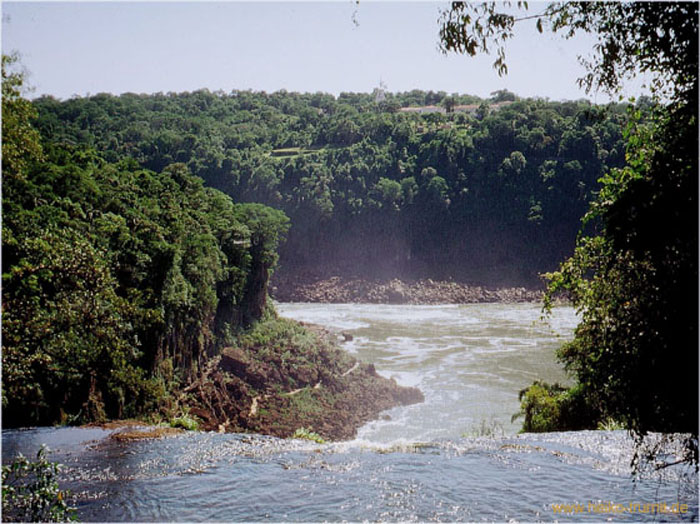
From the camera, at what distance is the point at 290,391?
24172mm

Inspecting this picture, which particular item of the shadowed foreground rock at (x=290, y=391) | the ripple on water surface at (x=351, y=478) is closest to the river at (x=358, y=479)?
the ripple on water surface at (x=351, y=478)

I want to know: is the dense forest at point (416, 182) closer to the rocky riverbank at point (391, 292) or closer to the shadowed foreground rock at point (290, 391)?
the rocky riverbank at point (391, 292)

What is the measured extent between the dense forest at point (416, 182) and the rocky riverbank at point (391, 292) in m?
2.48

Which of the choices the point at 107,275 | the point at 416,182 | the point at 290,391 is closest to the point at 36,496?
the point at 107,275

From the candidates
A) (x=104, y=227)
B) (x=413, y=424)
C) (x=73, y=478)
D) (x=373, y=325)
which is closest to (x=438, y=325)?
(x=373, y=325)

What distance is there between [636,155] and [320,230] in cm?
6582

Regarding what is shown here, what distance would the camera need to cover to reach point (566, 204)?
7025 cm

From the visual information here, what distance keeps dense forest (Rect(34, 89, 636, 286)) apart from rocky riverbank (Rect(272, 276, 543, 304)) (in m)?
2.48

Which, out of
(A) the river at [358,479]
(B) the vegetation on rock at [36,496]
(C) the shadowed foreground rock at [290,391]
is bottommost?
(C) the shadowed foreground rock at [290,391]

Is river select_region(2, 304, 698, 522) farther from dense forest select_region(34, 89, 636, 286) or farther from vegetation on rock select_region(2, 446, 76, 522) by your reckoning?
dense forest select_region(34, 89, 636, 286)

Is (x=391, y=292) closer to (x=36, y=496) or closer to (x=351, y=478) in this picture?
(x=351, y=478)

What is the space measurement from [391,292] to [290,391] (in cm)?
3895

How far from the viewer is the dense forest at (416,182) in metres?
68.5

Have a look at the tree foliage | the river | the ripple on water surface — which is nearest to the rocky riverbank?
the river
